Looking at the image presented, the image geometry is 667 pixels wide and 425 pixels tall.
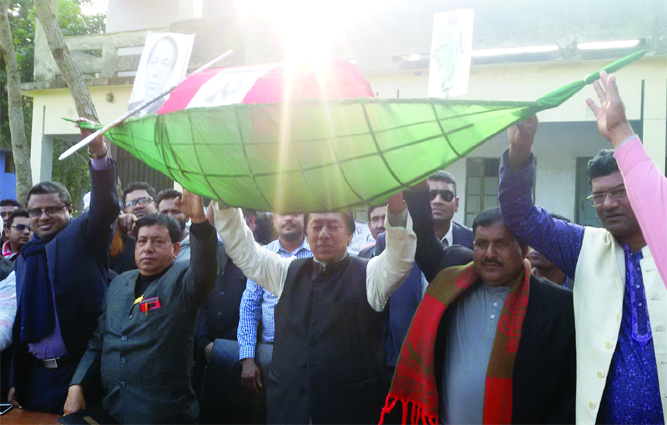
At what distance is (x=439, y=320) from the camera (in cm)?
228

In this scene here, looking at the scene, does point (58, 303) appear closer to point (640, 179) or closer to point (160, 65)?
point (160, 65)

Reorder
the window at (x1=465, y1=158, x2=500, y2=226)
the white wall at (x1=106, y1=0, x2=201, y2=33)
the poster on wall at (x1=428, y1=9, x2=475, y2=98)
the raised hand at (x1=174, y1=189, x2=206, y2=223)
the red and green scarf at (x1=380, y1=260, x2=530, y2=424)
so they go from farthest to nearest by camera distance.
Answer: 1. the white wall at (x1=106, y1=0, x2=201, y2=33)
2. the window at (x1=465, y1=158, x2=500, y2=226)
3. the poster on wall at (x1=428, y1=9, x2=475, y2=98)
4. the raised hand at (x1=174, y1=189, x2=206, y2=223)
5. the red and green scarf at (x1=380, y1=260, x2=530, y2=424)

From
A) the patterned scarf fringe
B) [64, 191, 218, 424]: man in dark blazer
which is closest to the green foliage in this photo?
[64, 191, 218, 424]: man in dark blazer

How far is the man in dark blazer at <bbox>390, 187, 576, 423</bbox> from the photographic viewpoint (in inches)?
84.4

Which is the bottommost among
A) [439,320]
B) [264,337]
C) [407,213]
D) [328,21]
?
[264,337]

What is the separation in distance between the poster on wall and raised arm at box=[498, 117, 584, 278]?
155 cm

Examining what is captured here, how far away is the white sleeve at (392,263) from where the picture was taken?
7.32ft

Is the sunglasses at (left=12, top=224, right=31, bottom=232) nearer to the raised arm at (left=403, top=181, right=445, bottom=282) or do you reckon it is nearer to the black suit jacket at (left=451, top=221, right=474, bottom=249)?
the black suit jacket at (left=451, top=221, right=474, bottom=249)

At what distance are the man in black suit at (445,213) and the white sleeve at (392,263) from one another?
2.94 ft

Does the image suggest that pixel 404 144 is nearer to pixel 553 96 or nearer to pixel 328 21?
pixel 553 96

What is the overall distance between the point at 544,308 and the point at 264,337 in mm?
1659

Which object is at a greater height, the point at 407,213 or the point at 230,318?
the point at 407,213

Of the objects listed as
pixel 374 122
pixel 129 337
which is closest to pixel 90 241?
pixel 129 337

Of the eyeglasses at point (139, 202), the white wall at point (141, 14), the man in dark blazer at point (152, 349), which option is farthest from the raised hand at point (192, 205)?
the white wall at point (141, 14)
